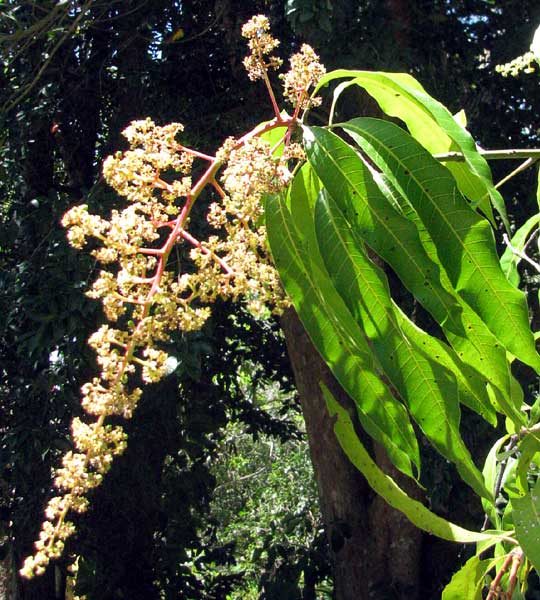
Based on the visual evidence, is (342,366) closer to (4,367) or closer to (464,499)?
(464,499)

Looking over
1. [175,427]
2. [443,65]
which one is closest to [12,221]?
[175,427]

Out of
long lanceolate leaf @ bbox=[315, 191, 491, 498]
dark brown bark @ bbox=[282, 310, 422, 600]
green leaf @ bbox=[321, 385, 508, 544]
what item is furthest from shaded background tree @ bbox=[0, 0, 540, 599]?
long lanceolate leaf @ bbox=[315, 191, 491, 498]

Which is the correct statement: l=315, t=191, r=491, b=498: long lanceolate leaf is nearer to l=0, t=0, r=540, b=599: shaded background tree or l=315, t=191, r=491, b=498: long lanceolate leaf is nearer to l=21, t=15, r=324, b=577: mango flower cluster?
l=21, t=15, r=324, b=577: mango flower cluster

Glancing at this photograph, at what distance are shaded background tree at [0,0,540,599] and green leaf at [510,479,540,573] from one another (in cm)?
187

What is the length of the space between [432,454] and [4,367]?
5.85ft

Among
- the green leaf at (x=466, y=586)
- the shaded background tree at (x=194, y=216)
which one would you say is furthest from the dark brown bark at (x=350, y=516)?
the green leaf at (x=466, y=586)

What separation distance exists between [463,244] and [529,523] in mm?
353

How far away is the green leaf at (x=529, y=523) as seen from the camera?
34.7 inches

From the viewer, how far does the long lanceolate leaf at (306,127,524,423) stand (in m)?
0.78

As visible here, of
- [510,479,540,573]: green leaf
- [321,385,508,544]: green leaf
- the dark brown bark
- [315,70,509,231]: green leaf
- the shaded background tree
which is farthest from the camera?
the dark brown bark

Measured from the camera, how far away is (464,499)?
3.09 meters

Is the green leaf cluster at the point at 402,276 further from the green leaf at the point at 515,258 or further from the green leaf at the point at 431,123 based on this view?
the green leaf at the point at 515,258

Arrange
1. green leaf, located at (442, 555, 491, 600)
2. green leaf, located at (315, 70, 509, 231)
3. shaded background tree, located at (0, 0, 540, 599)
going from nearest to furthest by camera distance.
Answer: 1. green leaf, located at (315, 70, 509, 231)
2. green leaf, located at (442, 555, 491, 600)
3. shaded background tree, located at (0, 0, 540, 599)

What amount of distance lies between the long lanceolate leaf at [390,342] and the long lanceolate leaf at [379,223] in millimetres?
19
